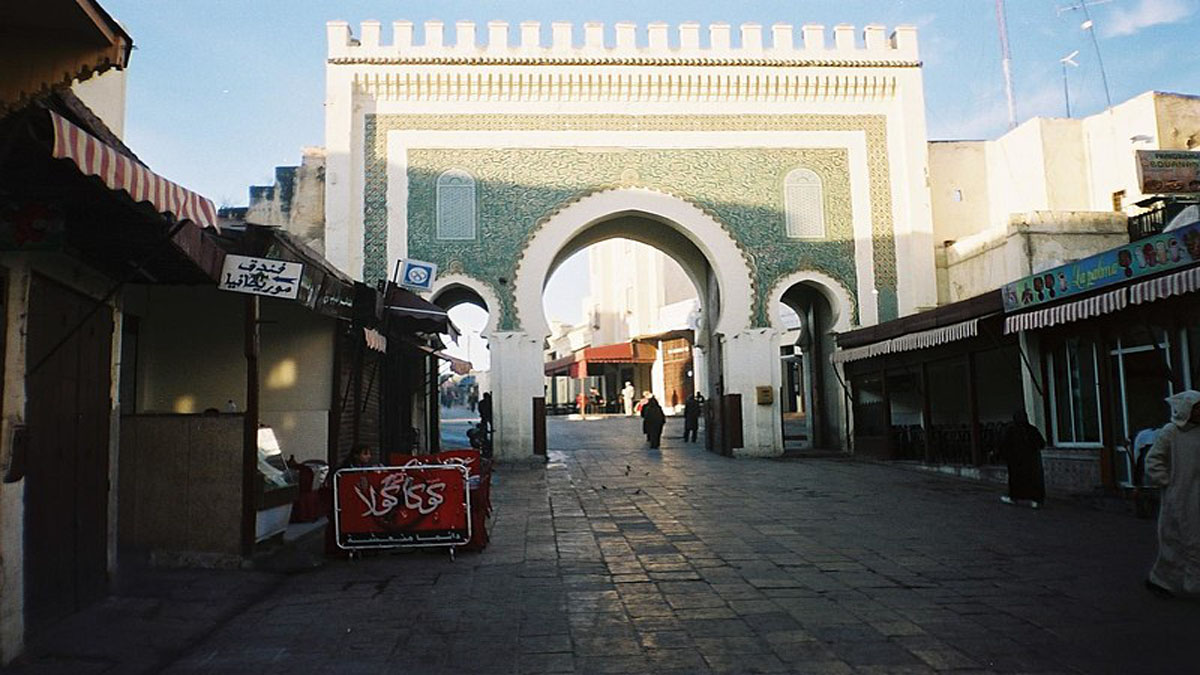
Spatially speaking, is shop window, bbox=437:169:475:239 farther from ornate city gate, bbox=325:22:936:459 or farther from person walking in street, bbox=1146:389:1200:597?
person walking in street, bbox=1146:389:1200:597

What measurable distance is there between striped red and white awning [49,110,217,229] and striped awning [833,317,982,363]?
37.2ft

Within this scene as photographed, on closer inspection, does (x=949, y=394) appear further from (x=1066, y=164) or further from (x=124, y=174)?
(x=124, y=174)

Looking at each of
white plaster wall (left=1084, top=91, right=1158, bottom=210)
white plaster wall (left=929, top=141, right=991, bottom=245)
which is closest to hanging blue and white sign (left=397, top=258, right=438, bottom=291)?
white plaster wall (left=929, top=141, right=991, bottom=245)

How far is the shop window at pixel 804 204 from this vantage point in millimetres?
19359

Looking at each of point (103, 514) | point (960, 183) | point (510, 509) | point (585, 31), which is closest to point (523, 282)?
point (585, 31)

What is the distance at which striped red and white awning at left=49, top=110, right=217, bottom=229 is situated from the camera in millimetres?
3480

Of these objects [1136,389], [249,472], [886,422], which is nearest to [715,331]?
[886,422]

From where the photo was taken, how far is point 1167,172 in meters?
16.4

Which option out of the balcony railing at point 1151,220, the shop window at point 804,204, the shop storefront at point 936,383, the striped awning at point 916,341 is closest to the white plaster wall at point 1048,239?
the balcony railing at point 1151,220

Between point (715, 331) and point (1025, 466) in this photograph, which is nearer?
point (1025, 466)

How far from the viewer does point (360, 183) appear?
1862 cm

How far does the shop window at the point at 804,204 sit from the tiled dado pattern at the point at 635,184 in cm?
15

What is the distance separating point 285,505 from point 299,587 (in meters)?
1.82

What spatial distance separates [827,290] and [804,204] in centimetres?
185
